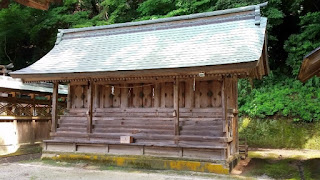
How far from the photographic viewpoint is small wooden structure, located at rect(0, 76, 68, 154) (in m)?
13.0

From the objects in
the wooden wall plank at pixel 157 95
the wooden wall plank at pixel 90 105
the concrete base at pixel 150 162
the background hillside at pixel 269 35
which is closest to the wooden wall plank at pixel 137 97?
the wooden wall plank at pixel 157 95

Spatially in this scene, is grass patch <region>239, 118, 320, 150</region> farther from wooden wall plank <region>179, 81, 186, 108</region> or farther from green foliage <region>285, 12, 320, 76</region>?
wooden wall plank <region>179, 81, 186, 108</region>

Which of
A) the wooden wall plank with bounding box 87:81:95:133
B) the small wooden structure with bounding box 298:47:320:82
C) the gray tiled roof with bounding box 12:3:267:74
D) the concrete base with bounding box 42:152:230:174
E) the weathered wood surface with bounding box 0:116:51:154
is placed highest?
the gray tiled roof with bounding box 12:3:267:74

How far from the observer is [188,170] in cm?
959

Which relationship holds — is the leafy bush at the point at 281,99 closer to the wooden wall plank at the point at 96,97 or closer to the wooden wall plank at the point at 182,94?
the wooden wall plank at the point at 182,94

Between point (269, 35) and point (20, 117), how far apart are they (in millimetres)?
15185

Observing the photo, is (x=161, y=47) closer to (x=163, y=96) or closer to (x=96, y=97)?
(x=163, y=96)

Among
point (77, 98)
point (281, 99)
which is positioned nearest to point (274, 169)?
point (281, 99)

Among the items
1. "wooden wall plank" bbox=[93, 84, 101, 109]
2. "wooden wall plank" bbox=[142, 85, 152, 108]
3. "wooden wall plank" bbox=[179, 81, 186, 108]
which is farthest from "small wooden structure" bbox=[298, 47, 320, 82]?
"wooden wall plank" bbox=[93, 84, 101, 109]

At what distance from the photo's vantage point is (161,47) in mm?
11430

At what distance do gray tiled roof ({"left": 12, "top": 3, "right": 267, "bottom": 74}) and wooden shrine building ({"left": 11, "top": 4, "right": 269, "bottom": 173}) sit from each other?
41mm

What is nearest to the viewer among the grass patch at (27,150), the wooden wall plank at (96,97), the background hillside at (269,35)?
the wooden wall plank at (96,97)

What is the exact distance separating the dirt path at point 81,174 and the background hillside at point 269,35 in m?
5.42

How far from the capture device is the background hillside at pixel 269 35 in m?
16.0
